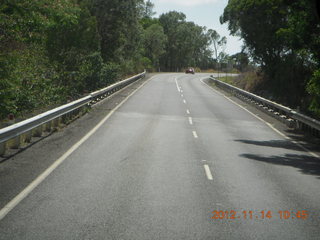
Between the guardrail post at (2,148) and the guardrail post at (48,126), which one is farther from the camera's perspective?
the guardrail post at (48,126)

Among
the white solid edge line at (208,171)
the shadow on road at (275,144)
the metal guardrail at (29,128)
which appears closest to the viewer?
the white solid edge line at (208,171)

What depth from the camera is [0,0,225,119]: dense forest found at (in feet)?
69.1

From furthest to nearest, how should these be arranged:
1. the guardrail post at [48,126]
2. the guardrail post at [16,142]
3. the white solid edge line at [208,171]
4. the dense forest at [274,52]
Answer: the dense forest at [274,52] < the guardrail post at [48,126] < the guardrail post at [16,142] < the white solid edge line at [208,171]

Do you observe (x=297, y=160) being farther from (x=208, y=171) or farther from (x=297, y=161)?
(x=208, y=171)

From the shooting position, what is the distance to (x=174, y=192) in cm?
882

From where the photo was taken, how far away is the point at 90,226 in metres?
6.55

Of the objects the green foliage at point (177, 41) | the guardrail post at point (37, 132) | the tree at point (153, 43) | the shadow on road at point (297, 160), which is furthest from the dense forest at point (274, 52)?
the green foliage at point (177, 41)

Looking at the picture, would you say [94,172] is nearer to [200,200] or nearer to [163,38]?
[200,200]

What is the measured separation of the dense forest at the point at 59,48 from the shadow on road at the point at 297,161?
803 centimetres

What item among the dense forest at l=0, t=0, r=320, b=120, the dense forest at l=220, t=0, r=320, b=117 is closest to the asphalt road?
the dense forest at l=0, t=0, r=320, b=120
